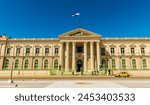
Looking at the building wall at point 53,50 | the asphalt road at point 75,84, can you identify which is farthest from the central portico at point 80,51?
the asphalt road at point 75,84

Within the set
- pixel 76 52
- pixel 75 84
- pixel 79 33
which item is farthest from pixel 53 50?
pixel 75 84

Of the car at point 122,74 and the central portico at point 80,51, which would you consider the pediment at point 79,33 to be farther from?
the car at point 122,74

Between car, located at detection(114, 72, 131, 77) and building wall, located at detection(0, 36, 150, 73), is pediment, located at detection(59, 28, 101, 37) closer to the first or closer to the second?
building wall, located at detection(0, 36, 150, 73)

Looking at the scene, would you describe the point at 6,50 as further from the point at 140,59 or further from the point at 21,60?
the point at 140,59

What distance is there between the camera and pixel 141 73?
36.8 meters

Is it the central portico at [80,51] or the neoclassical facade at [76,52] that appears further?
the neoclassical facade at [76,52]

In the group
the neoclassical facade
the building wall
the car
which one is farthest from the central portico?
the car

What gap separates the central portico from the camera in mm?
45656

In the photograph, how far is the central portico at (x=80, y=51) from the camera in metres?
45.7

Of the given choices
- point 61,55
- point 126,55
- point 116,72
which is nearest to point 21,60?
point 61,55

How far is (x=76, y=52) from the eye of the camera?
49250 mm

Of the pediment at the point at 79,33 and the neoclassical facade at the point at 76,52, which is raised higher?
the pediment at the point at 79,33

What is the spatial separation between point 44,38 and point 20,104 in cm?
4651

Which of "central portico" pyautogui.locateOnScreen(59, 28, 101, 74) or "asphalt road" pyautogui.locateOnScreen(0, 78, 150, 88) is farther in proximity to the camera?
"central portico" pyautogui.locateOnScreen(59, 28, 101, 74)
